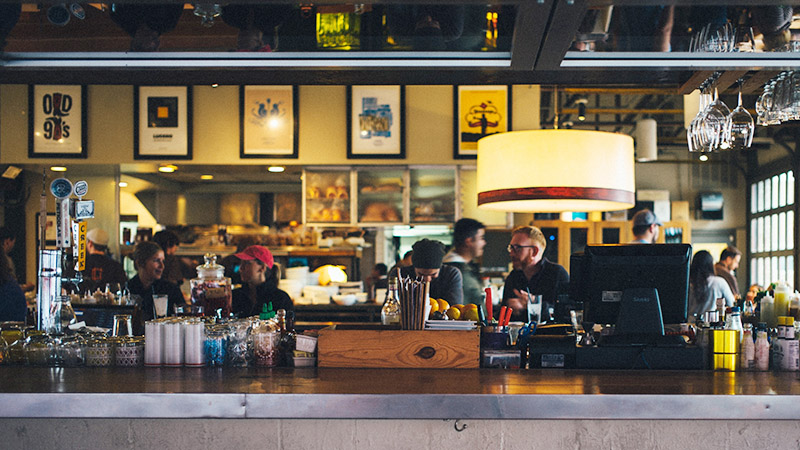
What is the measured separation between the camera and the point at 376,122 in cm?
653

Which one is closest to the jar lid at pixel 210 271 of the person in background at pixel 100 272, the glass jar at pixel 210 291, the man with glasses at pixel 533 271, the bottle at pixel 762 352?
the glass jar at pixel 210 291

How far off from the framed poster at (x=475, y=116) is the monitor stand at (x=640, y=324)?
12.8 ft

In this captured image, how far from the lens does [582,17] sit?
2.08 m

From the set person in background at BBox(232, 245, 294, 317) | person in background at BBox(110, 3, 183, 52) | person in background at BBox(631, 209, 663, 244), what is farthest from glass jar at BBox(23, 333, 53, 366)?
person in background at BBox(631, 209, 663, 244)

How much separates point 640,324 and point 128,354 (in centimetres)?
189

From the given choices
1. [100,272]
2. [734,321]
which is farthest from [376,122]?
[734,321]

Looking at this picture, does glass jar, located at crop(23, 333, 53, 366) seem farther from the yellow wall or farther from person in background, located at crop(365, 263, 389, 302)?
person in background, located at crop(365, 263, 389, 302)

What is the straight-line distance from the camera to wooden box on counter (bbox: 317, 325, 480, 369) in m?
2.50

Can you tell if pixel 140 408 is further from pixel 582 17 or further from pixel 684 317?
pixel 684 317

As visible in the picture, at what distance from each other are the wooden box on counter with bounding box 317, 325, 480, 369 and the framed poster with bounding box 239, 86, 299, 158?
13.7 ft

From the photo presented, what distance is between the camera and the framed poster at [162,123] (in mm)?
6512

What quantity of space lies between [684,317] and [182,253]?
585 cm

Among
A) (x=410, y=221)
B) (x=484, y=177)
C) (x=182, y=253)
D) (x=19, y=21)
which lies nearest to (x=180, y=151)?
(x=182, y=253)

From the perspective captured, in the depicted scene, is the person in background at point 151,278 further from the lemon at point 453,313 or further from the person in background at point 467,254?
the lemon at point 453,313
